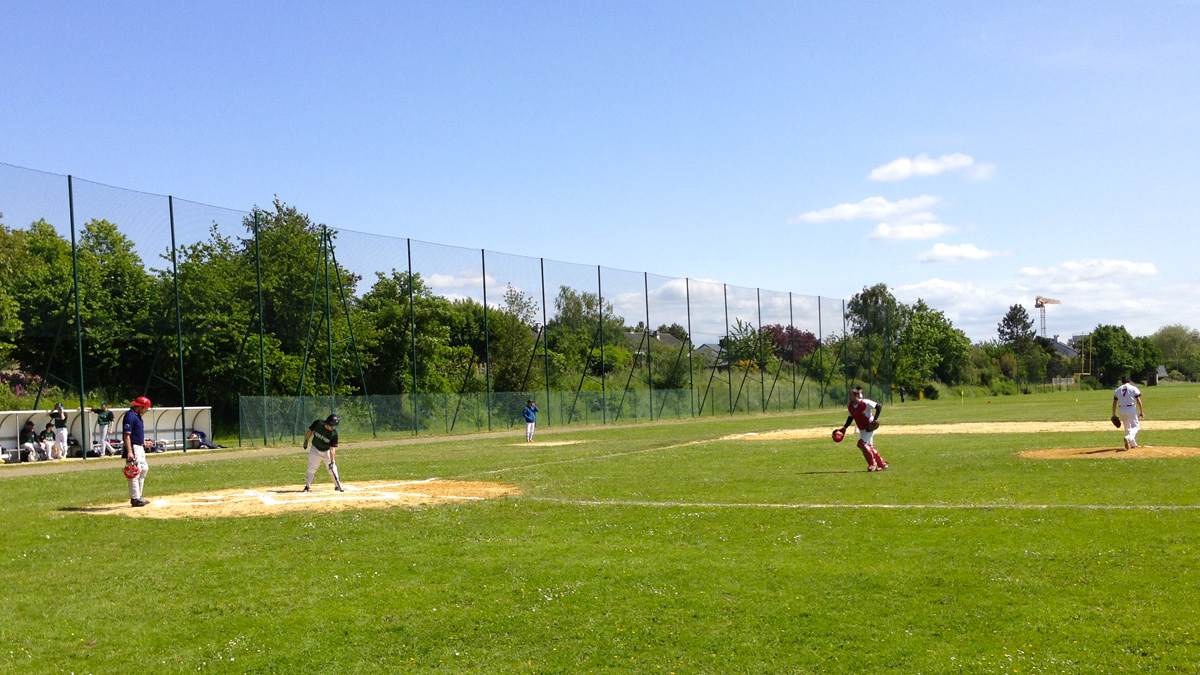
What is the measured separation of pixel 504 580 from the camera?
1035cm

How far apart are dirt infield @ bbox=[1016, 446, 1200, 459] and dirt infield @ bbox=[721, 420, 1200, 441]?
846 centimetres

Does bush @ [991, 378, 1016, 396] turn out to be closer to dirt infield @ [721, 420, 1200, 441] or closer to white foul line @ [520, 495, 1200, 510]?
dirt infield @ [721, 420, 1200, 441]

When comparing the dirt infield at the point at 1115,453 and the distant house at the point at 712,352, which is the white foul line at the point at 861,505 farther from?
the distant house at the point at 712,352

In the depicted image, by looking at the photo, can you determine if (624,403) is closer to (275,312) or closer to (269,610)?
(275,312)

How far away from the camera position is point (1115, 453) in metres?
22.5

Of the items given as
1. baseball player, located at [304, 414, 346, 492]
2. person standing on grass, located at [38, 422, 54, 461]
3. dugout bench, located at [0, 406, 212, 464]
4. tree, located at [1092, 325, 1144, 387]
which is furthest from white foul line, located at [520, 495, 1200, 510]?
tree, located at [1092, 325, 1144, 387]

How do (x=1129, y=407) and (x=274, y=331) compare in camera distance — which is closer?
(x=1129, y=407)

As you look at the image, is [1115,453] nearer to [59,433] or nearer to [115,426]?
[59,433]

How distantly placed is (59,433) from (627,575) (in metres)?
29.1

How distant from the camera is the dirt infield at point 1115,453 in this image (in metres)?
21.7

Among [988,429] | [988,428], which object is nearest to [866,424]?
[988,429]

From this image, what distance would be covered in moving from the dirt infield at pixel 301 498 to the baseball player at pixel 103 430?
15.8 m

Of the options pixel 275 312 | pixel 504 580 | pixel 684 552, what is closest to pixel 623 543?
pixel 684 552

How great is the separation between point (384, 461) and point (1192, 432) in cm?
2570
